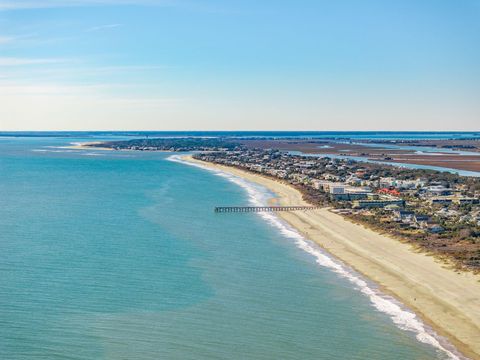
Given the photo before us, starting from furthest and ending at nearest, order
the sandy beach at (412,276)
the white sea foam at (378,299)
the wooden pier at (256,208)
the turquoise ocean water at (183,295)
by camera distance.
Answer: the wooden pier at (256,208)
the sandy beach at (412,276)
the white sea foam at (378,299)
the turquoise ocean water at (183,295)

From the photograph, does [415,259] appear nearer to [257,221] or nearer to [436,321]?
[436,321]

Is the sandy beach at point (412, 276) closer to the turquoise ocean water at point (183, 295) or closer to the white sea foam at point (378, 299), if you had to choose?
the white sea foam at point (378, 299)

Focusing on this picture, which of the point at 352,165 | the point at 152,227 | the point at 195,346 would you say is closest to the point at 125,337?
the point at 195,346

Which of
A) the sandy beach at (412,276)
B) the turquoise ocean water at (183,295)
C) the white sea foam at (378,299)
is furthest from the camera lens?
the sandy beach at (412,276)

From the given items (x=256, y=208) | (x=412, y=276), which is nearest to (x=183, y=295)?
(x=412, y=276)

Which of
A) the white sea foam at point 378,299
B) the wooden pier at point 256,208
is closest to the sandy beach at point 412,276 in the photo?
the white sea foam at point 378,299

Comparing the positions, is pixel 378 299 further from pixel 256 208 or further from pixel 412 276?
pixel 256 208

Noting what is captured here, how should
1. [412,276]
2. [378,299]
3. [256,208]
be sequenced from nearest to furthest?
[378,299]
[412,276]
[256,208]
